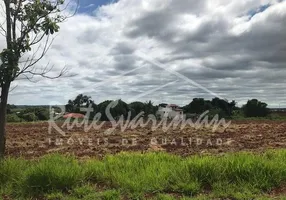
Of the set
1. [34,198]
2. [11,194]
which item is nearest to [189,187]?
[34,198]

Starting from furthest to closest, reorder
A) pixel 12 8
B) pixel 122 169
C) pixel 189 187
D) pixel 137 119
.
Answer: pixel 137 119, pixel 12 8, pixel 122 169, pixel 189 187

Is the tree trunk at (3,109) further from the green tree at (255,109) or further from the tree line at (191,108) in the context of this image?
the green tree at (255,109)

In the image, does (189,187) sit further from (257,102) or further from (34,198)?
(257,102)

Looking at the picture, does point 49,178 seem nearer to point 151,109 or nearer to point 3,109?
point 3,109

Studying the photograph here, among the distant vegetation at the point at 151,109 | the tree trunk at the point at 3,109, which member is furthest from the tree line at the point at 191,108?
the tree trunk at the point at 3,109

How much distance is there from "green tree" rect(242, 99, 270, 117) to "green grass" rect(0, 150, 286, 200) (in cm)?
4342

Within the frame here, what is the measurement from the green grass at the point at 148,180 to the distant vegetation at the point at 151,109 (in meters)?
23.8

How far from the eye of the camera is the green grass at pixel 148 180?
5.86 meters

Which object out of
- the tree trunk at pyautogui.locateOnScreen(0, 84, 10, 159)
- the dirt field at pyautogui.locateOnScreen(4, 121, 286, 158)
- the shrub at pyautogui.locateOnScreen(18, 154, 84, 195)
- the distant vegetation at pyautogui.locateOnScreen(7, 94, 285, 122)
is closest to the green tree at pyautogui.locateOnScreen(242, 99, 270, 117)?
the distant vegetation at pyautogui.locateOnScreen(7, 94, 285, 122)

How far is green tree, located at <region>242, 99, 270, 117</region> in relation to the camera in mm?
48375

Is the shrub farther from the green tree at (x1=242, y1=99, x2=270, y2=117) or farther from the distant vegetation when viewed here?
the green tree at (x1=242, y1=99, x2=270, y2=117)

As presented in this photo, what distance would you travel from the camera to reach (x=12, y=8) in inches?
289

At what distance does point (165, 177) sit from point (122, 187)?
2.67 feet

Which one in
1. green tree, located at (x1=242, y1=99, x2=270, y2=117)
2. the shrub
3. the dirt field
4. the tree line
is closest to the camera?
the shrub
